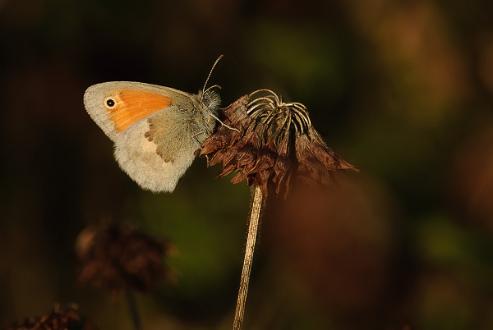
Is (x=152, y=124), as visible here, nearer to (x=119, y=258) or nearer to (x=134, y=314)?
(x=119, y=258)

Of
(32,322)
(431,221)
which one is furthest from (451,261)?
(32,322)

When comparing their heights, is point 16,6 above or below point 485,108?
below

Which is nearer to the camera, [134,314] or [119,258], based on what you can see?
[134,314]

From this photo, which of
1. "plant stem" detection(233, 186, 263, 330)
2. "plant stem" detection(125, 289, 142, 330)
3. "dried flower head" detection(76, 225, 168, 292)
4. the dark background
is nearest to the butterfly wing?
"dried flower head" detection(76, 225, 168, 292)

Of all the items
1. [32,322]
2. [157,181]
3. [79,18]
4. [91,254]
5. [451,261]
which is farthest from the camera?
[79,18]

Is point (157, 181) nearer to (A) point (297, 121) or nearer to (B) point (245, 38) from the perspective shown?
(A) point (297, 121)

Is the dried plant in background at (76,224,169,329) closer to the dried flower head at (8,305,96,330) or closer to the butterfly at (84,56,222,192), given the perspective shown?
the butterfly at (84,56,222,192)

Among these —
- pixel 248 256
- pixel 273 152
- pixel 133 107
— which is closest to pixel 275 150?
pixel 273 152
